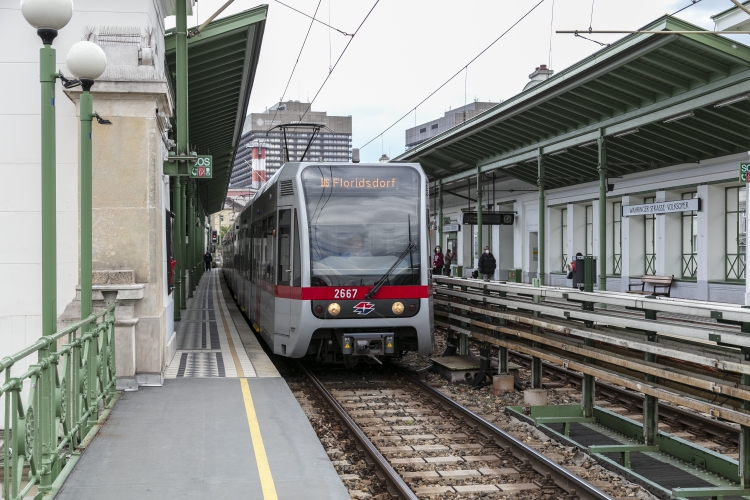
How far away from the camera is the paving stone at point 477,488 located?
657 cm

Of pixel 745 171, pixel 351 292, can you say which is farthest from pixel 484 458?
pixel 745 171

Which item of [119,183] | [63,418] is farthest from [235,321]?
[63,418]

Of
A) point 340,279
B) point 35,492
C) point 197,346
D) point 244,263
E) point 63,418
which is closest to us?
point 35,492

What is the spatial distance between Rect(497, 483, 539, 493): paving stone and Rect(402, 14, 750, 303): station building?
19.5 ft

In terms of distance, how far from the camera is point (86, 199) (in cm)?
717

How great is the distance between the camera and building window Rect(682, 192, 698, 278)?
80.1 feet

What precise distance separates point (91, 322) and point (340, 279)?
437 centimetres

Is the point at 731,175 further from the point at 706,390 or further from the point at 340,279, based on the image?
the point at 706,390

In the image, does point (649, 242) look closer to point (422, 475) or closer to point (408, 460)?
point (408, 460)

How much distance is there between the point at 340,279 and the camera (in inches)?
430

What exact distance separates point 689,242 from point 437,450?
19.4 meters

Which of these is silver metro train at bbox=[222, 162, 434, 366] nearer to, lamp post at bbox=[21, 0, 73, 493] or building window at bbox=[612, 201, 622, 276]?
lamp post at bbox=[21, 0, 73, 493]

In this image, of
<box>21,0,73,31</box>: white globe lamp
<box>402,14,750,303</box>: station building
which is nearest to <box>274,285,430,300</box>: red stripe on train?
<box>402,14,750,303</box>: station building

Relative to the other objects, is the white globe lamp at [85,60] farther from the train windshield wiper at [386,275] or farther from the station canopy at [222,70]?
the station canopy at [222,70]
